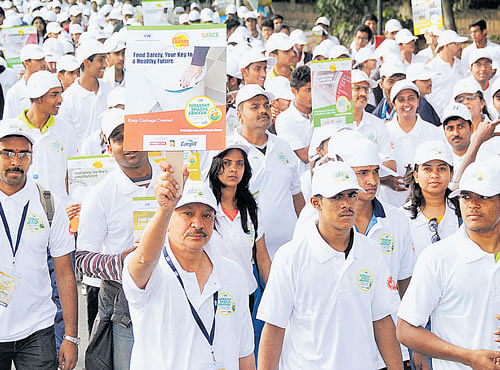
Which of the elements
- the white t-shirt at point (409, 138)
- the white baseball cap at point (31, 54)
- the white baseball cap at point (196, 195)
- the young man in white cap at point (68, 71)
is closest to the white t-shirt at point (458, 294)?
the white baseball cap at point (196, 195)

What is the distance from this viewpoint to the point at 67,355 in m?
5.89

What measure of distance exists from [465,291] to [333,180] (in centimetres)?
102

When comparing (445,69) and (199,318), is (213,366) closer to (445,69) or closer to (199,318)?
(199,318)

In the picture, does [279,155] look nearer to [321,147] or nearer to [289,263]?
[321,147]

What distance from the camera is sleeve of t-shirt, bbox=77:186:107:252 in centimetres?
602

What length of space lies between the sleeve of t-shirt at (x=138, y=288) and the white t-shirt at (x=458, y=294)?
1430mm

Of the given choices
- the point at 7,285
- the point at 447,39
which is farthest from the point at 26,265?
the point at 447,39

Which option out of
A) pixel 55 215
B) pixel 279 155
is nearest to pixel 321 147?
pixel 279 155

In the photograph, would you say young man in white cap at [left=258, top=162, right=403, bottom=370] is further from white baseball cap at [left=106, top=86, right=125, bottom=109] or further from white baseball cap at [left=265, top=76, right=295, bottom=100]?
white baseball cap at [left=265, top=76, right=295, bottom=100]

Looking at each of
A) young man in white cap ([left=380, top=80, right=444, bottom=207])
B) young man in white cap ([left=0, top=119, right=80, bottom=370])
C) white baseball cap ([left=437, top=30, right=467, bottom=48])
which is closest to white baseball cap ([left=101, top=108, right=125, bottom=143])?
young man in white cap ([left=0, top=119, right=80, bottom=370])

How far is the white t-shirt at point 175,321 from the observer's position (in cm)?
457

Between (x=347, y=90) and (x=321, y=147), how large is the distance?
2.60 feet

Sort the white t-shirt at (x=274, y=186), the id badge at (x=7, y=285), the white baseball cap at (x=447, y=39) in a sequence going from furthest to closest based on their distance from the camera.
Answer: the white baseball cap at (x=447, y=39) → the white t-shirt at (x=274, y=186) → the id badge at (x=7, y=285)

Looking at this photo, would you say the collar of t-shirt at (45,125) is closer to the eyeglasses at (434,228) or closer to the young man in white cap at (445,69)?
the eyeglasses at (434,228)
